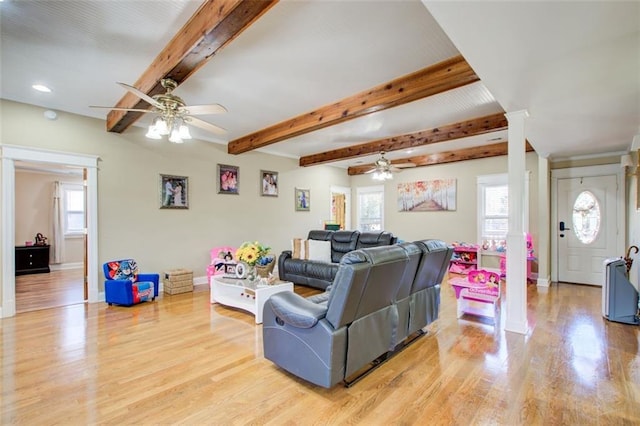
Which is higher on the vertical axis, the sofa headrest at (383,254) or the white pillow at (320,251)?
the sofa headrest at (383,254)

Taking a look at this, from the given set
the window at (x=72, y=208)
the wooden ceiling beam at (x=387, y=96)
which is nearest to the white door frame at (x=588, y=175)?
the wooden ceiling beam at (x=387, y=96)

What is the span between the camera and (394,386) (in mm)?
2217

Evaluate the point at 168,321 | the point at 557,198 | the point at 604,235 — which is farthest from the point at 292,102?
the point at 604,235

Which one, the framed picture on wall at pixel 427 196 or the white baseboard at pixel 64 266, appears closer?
the framed picture on wall at pixel 427 196

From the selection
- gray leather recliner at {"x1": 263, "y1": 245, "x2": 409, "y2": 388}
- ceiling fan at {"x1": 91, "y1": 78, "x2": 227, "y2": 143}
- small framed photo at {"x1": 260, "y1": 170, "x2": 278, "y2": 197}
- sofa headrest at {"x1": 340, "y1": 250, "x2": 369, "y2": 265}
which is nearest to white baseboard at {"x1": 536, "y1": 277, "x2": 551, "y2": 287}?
gray leather recliner at {"x1": 263, "y1": 245, "x2": 409, "y2": 388}

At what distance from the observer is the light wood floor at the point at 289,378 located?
1909mm

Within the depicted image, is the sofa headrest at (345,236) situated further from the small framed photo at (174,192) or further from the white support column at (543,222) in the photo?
the white support column at (543,222)

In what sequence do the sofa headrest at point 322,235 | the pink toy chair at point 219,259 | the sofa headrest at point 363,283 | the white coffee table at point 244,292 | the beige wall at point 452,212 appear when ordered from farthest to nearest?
the beige wall at point 452,212
the sofa headrest at point 322,235
the pink toy chair at point 219,259
the white coffee table at point 244,292
the sofa headrest at point 363,283

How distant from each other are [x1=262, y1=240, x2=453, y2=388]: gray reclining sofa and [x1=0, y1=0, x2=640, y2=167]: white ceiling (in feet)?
5.19

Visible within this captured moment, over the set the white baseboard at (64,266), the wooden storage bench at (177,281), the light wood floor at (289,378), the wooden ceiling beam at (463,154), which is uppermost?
the wooden ceiling beam at (463,154)

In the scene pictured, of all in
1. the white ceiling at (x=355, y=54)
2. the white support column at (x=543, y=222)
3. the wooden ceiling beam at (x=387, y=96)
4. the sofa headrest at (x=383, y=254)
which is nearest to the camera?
the white ceiling at (x=355, y=54)

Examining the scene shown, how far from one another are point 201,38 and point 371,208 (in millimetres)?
7057

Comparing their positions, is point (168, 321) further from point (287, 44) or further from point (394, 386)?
point (287, 44)

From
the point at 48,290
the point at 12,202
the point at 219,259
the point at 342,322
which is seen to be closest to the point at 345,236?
the point at 219,259
